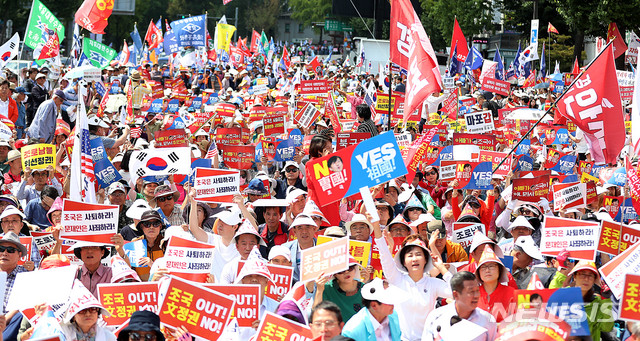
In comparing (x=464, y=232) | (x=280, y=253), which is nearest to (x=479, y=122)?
(x=464, y=232)

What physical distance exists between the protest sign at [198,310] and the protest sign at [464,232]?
3.53 metres

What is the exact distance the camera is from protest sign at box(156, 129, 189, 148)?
525 inches

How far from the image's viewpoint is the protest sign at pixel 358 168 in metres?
8.31

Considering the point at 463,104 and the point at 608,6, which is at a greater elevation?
the point at 608,6

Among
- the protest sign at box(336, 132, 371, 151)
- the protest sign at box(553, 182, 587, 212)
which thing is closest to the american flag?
the protest sign at box(336, 132, 371, 151)

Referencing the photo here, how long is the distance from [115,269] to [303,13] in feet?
314

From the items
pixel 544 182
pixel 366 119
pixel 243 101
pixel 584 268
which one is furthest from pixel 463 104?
pixel 584 268

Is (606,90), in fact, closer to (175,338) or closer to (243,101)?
(175,338)

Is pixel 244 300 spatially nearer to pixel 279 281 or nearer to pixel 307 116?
pixel 279 281

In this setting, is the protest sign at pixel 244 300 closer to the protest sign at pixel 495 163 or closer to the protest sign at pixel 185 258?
the protest sign at pixel 185 258

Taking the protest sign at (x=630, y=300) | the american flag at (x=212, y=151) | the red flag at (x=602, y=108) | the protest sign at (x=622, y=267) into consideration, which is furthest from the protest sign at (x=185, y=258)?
the american flag at (x=212, y=151)

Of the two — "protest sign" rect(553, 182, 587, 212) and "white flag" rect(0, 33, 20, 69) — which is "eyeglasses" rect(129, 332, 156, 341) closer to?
"protest sign" rect(553, 182, 587, 212)

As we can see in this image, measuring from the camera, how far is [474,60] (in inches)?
1214

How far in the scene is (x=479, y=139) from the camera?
14164 millimetres
